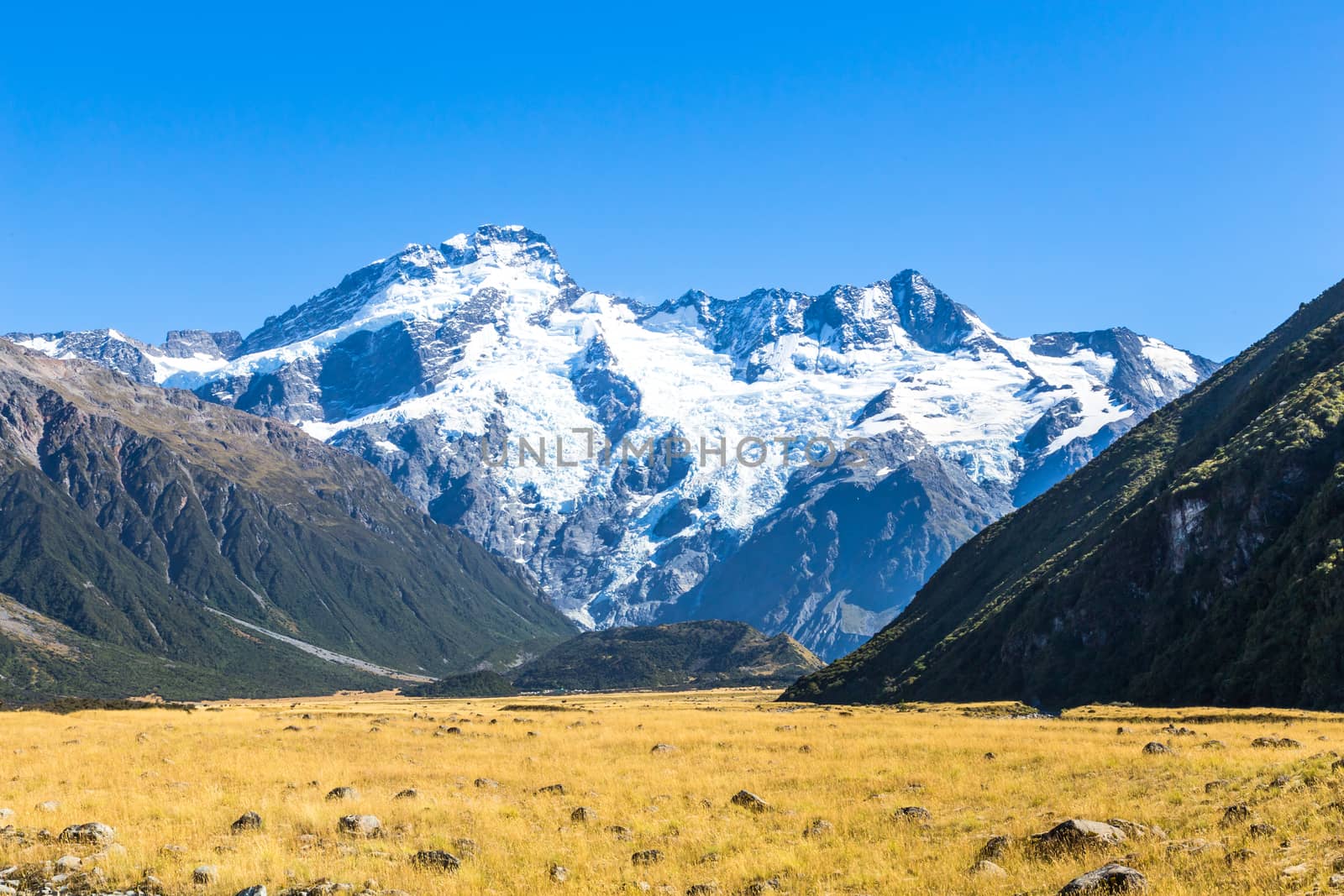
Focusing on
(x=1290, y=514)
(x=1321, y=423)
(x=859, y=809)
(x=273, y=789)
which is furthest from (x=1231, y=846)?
(x=1321, y=423)

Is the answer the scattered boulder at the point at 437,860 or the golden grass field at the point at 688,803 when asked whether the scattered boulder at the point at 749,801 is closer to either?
the golden grass field at the point at 688,803

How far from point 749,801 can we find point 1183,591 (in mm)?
79306

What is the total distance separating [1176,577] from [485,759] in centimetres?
7761

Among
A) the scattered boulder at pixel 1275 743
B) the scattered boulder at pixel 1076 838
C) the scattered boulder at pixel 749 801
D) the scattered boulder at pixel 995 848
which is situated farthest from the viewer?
the scattered boulder at pixel 1275 743

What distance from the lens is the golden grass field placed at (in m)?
23.9

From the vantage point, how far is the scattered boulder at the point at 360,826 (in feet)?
96.6

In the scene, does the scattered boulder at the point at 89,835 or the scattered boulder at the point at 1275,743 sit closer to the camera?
the scattered boulder at the point at 89,835

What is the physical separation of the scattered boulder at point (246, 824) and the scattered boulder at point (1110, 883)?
2126 cm

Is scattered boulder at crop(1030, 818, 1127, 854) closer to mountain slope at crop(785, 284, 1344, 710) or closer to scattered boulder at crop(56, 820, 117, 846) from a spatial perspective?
scattered boulder at crop(56, 820, 117, 846)

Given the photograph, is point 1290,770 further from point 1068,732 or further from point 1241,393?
point 1241,393

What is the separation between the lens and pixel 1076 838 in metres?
24.9

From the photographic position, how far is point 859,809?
32281 mm

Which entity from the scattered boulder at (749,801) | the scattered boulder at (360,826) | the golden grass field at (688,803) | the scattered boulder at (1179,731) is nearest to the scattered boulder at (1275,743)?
the golden grass field at (688,803)

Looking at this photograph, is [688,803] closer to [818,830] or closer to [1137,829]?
[818,830]
